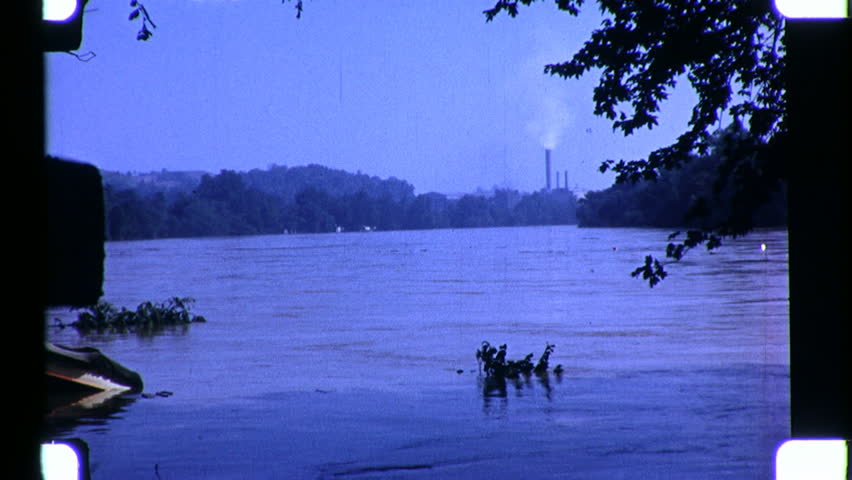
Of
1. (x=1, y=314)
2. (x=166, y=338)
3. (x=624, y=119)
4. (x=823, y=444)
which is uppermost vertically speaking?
(x=624, y=119)

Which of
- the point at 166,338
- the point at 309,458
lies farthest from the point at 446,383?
A: the point at 166,338

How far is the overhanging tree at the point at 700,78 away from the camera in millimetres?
6066

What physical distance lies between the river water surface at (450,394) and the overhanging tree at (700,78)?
2.49m

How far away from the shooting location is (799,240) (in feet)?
→ 4.02

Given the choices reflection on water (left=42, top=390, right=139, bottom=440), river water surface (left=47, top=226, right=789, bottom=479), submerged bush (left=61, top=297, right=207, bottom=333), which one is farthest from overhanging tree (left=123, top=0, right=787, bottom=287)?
submerged bush (left=61, top=297, right=207, bottom=333)

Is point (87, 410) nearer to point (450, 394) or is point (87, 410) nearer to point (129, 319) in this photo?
point (450, 394)

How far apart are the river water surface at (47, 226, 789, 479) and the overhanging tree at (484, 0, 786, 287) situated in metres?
2.49

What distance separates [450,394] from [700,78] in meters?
7.27

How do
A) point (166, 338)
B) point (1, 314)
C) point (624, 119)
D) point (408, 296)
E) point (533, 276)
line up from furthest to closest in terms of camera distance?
point (533, 276)
point (408, 296)
point (166, 338)
point (624, 119)
point (1, 314)

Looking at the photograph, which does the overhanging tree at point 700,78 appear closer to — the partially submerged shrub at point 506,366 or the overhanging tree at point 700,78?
the overhanging tree at point 700,78

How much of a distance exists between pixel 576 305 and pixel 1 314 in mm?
30210

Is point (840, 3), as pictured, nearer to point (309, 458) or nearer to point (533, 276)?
point (309, 458)

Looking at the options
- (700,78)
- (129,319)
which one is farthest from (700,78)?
(129,319)

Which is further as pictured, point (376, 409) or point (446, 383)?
point (446, 383)
